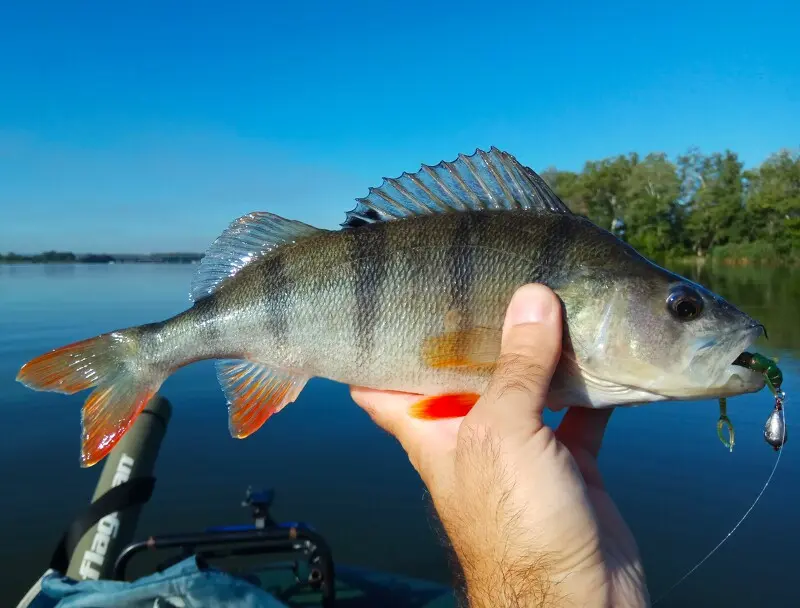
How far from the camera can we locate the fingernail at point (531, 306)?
2207 mm

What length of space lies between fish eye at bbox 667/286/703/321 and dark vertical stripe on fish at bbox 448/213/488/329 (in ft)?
2.63

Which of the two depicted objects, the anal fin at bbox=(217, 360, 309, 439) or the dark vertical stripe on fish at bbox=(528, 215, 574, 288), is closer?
the dark vertical stripe on fish at bbox=(528, 215, 574, 288)

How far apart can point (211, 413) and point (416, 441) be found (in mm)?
7864

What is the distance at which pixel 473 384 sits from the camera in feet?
8.07

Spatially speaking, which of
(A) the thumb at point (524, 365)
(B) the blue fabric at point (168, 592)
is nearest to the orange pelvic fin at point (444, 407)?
(A) the thumb at point (524, 365)

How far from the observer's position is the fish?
89.1 inches

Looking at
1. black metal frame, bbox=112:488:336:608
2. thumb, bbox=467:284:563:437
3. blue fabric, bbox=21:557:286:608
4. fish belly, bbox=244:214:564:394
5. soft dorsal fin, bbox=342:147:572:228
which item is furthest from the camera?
black metal frame, bbox=112:488:336:608

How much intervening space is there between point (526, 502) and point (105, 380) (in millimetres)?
2022

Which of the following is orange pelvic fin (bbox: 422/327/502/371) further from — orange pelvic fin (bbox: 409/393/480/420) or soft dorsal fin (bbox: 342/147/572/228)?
soft dorsal fin (bbox: 342/147/572/228)

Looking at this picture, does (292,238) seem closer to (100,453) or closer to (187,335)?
(187,335)

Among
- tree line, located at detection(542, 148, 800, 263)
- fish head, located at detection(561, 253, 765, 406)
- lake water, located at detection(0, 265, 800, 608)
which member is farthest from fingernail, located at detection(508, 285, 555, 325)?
tree line, located at detection(542, 148, 800, 263)

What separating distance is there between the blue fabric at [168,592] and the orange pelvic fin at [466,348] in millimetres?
1623

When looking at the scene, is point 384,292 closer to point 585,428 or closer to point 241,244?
point 241,244

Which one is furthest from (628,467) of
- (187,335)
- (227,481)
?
(187,335)
